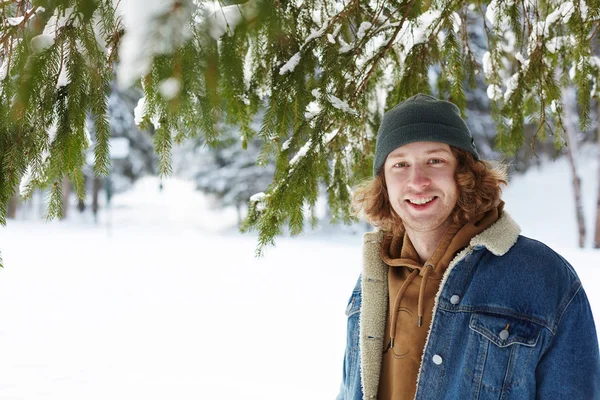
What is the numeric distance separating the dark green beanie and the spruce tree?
379mm

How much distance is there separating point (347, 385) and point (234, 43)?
1.31 meters

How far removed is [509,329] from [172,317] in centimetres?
599

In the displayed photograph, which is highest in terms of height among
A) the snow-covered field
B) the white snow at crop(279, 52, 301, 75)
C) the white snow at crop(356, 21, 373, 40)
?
the white snow at crop(356, 21, 373, 40)

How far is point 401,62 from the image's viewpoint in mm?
3078

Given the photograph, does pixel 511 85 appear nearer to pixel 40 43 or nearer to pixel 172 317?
pixel 40 43

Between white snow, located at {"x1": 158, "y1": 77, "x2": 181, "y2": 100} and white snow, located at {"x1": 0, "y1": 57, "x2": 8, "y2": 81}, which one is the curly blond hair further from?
white snow, located at {"x1": 0, "y1": 57, "x2": 8, "y2": 81}

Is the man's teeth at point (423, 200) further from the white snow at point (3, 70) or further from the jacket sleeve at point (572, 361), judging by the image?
the white snow at point (3, 70)

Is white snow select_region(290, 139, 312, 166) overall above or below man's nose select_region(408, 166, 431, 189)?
above

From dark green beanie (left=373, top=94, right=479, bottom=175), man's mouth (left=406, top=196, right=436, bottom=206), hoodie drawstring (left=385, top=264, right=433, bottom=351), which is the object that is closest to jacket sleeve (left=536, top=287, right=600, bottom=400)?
hoodie drawstring (left=385, top=264, right=433, bottom=351)

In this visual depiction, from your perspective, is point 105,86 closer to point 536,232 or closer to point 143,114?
point 143,114

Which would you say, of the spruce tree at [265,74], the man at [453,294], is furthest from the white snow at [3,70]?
the man at [453,294]

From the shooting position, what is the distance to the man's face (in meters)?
1.79

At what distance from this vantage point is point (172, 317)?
7.01m

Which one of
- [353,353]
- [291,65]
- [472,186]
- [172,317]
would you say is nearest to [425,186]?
[472,186]
